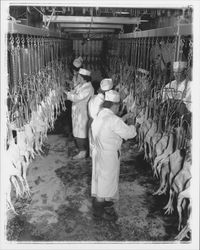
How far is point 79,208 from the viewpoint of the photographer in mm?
3598

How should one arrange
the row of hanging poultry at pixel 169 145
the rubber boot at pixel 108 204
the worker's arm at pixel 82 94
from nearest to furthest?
1. the row of hanging poultry at pixel 169 145
2. the rubber boot at pixel 108 204
3. the worker's arm at pixel 82 94

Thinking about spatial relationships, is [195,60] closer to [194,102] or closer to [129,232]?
[194,102]

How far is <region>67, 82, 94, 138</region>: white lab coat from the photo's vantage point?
478 cm

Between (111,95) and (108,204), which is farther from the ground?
(111,95)

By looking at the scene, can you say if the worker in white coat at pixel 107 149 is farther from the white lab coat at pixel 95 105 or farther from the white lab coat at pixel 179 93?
the white lab coat at pixel 95 105

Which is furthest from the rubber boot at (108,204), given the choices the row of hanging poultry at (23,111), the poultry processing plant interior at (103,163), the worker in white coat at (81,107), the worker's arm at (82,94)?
the worker's arm at (82,94)

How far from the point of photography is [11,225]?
3.25 m

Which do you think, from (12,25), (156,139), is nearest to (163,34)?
(156,139)

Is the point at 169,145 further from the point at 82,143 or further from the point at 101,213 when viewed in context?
the point at 82,143

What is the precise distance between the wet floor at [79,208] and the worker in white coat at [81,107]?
32 centimetres

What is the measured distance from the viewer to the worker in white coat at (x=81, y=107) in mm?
4760

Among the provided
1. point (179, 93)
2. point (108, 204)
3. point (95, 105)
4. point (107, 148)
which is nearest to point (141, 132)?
point (95, 105)

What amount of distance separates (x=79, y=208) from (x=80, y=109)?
1861 mm

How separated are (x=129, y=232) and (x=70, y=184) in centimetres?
124
